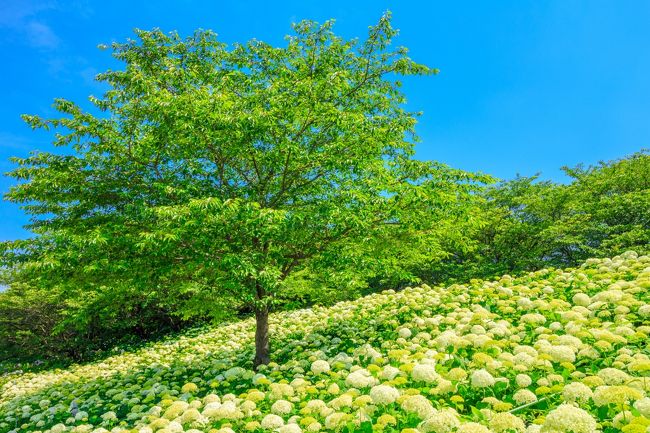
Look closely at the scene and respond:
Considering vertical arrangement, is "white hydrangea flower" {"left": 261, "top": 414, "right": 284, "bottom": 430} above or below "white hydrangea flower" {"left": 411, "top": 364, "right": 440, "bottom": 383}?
below

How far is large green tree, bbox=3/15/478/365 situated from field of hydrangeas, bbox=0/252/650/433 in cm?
198

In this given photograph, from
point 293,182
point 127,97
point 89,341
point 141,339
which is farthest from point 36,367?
point 293,182

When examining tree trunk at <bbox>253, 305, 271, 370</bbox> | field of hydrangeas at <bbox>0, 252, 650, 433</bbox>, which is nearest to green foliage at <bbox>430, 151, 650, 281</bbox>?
field of hydrangeas at <bbox>0, 252, 650, 433</bbox>

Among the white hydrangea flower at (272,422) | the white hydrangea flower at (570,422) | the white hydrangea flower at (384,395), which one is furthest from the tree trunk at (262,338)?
the white hydrangea flower at (570,422)

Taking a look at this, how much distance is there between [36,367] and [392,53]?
27257 millimetres

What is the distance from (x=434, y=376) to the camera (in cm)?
550

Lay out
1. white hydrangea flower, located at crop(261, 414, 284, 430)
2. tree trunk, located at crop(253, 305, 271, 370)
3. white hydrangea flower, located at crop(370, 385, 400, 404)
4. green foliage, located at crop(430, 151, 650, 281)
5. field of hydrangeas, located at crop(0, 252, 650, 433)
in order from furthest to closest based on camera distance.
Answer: green foliage, located at crop(430, 151, 650, 281) → tree trunk, located at crop(253, 305, 271, 370) → white hydrangea flower, located at crop(261, 414, 284, 430) → white hydrangea flower, located at crop(370, 385, 400, 404) → field of hydrangeas, located at crop(0, 252, 650, 433)

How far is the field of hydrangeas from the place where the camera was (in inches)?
173

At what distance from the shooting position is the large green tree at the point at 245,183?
30.3ft

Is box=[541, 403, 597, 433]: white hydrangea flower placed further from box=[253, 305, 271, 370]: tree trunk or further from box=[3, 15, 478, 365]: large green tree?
box=[253, 305, 271, 370]: tree trunk

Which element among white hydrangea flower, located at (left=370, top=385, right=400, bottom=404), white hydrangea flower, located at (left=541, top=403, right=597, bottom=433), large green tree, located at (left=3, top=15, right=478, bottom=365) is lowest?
white hydrangea flower, located at (left=370, top=385, right=400, bottom=404)

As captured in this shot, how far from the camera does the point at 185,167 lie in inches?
425

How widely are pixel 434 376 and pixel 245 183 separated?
7757 millimetres

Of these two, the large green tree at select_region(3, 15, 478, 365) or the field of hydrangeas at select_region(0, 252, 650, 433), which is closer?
the field of hydrangeas at select_region(0, 252, 650, 433)
